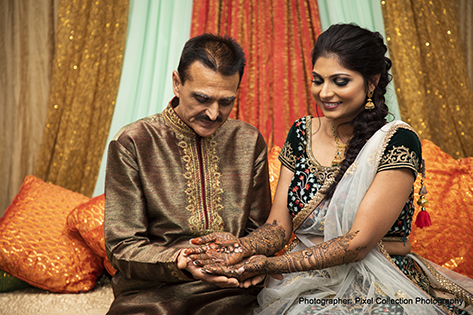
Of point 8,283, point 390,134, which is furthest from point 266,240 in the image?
point 8,283

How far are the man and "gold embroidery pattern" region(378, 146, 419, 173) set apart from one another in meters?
0.71

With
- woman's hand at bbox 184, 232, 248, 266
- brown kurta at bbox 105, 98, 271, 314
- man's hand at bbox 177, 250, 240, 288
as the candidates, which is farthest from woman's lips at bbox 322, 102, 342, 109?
man's hand at bbox 177, 250, 240, 288

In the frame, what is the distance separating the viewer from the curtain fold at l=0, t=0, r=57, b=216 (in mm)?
3527

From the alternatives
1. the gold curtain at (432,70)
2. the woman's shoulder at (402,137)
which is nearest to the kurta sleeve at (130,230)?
the woman's shoulder at (402,137)

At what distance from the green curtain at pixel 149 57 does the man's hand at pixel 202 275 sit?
5.47ft

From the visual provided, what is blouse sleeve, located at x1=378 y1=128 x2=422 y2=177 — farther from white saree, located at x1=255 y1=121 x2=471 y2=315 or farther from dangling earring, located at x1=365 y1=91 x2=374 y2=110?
dangling earring, located at x1=365 y1=91 x2=374 y2=110

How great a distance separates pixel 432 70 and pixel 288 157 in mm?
1715

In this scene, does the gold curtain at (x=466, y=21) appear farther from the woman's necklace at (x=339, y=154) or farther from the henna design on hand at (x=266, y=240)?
the henna design on hand at (x=266, y=240)

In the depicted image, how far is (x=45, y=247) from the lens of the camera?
2523mm

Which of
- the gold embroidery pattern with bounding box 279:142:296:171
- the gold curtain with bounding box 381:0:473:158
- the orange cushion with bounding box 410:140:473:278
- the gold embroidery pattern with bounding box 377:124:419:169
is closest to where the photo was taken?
the gold embroidery pattern with bounding box 377:124:419:169

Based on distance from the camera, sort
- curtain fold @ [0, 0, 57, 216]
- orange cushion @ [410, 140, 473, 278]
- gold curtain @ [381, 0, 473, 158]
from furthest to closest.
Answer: curtain fold @ [0, 0, 57, 216], gold curtain @ [381, 0, 473, 158], orange cushion @ [410, 140, 473, 278]

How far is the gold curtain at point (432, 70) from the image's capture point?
2973 millimetres

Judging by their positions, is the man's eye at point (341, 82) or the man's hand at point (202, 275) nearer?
the man's hand at point (202, 275)

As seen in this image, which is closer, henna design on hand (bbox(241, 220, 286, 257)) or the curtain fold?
henna design on hand (bbox(241, 220, 286, 257))
